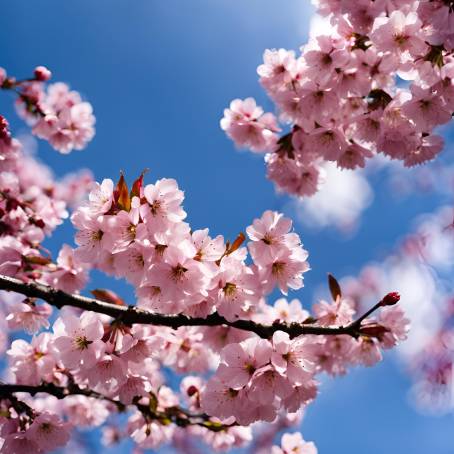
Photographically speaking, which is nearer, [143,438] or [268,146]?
[143,438]

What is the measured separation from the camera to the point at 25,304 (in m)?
3.03

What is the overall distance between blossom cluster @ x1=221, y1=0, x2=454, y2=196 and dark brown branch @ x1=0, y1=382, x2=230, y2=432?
89.3 inches

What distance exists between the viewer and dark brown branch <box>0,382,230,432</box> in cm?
278

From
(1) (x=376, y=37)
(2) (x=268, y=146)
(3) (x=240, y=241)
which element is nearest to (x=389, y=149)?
(1) (x=376, y=37)

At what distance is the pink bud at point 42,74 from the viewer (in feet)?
14.1

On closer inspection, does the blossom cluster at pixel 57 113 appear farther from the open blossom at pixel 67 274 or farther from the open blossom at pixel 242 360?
the open blossom at pixel 242 360

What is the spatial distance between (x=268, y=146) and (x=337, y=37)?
1.42 metres

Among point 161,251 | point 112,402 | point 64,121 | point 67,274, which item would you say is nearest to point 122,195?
point 161,251

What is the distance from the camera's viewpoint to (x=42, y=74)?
4.31m

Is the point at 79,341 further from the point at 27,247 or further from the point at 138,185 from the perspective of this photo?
the point at 27,247

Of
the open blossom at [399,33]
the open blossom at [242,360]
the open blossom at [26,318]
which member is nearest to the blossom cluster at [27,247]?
the open blossom at [26,318]

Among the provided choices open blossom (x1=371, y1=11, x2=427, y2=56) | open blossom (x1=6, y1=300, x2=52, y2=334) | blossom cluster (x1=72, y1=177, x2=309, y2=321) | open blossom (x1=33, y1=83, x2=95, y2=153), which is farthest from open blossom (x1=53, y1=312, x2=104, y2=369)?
open blossom (x1=33, y1=83, x2=95, y2=153)

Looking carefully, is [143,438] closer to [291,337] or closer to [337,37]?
[291,337]

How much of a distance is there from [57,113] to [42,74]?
845 mm
